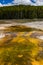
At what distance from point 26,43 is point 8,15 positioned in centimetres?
242

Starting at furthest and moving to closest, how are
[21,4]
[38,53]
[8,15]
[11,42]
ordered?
[21,4]
[8,15]
[11,42]
[38,53]

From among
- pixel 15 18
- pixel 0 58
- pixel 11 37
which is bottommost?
pixel 15 18

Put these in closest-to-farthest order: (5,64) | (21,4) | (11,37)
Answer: (5,64)
(11,37)
(21,4)

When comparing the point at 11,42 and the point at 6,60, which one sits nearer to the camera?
the point at 6,60

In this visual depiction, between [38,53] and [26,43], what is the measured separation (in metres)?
0.40

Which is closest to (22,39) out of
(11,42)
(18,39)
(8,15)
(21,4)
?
(18,39)

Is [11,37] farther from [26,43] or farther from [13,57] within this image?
[13,57]

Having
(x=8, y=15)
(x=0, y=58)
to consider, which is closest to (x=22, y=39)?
(x=0, y=58)

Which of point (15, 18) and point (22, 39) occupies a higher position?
point (22, 39)

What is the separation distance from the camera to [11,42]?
90.4 inches

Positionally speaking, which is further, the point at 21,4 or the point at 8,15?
the point at 21,4

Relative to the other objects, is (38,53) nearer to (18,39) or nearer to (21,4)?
(18,39)

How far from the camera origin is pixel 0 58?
5.71ft

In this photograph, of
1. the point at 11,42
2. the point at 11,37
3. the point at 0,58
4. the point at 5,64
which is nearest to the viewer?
the point at 5,64
